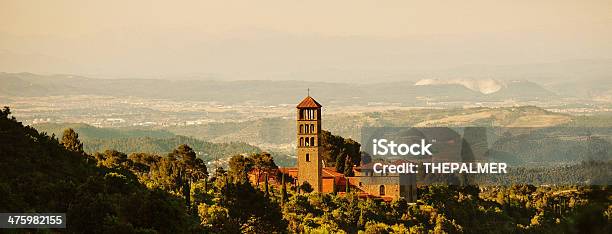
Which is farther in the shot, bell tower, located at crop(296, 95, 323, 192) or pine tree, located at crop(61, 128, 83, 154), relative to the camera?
bell tower, located at crop(296, 95, 323, 192)

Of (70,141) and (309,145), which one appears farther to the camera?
(309,145)

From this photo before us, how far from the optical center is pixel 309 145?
89.7m

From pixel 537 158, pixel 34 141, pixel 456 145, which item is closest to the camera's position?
pixel 34 141

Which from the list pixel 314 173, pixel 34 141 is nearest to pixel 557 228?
pixel 314 173

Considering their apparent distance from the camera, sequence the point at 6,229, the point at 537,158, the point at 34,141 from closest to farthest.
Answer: the point at 6,229, the point at 34,141, the point at 537,158

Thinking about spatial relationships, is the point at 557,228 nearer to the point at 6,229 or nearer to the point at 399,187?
the point at 399,187

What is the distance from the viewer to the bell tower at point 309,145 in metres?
88.0

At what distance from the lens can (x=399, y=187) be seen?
84.4 m

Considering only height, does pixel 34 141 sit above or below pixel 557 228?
above

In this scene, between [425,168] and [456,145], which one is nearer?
[425,168]

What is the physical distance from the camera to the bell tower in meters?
88.0

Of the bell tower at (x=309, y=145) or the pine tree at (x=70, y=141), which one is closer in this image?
the pine tree at (x=70, y=141)

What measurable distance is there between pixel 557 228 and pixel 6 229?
158 ft

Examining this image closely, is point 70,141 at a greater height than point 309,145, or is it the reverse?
point 70,141
